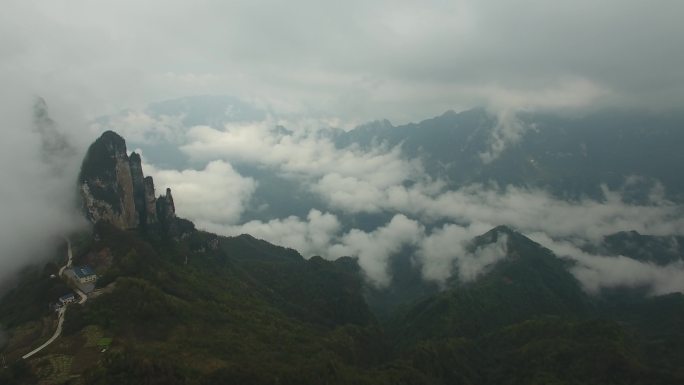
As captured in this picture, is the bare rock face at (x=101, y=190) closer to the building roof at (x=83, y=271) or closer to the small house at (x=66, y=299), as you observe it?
the building roof at (x=83, y=271)

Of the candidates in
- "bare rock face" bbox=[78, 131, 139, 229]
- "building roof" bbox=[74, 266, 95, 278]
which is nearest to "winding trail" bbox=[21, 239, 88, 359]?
"building roof" bbox=[74, 266, 95, 278]

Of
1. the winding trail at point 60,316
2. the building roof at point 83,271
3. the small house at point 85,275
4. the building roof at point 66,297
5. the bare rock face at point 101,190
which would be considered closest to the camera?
the winding trail at point 60,316

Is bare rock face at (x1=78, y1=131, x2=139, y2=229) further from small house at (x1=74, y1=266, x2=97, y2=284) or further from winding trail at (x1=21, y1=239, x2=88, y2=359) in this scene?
small house at (x1=74, y1=266, x2=97, y2=284)

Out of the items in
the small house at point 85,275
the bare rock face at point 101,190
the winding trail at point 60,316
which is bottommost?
the winding trail at point 60,316

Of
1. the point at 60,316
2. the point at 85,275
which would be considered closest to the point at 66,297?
the point at 60,316

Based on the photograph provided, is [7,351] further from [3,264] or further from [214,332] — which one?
[3,264]

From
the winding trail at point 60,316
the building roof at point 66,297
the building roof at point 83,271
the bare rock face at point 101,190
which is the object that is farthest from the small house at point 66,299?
the bare rock face at point 101,190

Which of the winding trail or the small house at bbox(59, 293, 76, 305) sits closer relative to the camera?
the winding trail
